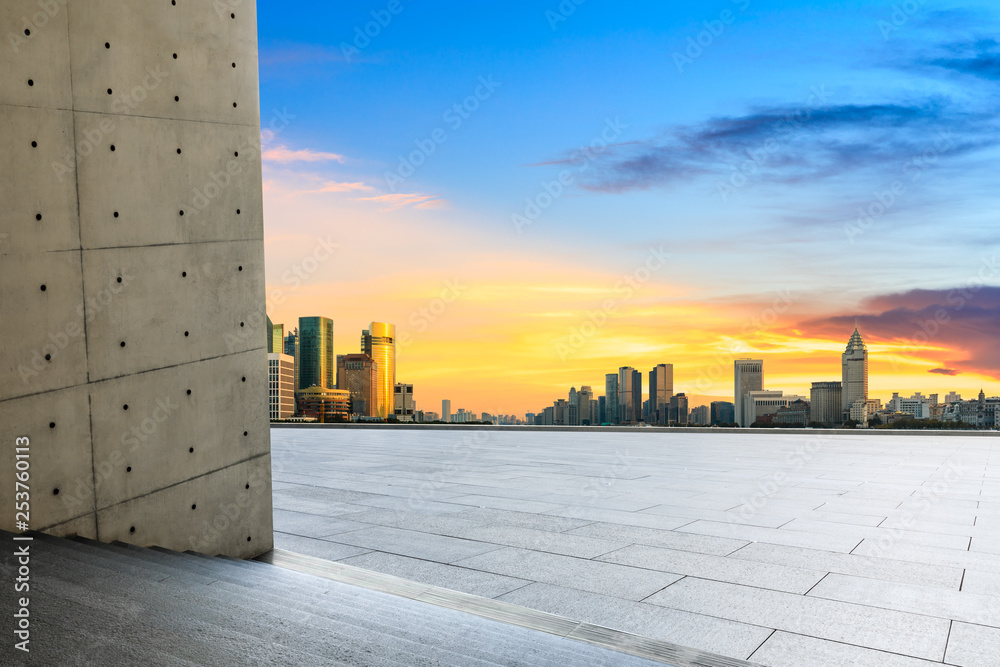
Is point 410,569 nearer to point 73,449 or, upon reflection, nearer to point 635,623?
point 635,623

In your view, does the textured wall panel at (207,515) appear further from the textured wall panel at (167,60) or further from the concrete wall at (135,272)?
Answer: the textured wall panel at (167,60)

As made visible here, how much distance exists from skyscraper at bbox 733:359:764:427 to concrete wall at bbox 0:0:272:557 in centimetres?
4476

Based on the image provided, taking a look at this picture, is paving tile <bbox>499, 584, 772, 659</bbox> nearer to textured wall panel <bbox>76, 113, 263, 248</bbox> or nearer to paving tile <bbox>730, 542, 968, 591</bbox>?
paving tile <bbox>730, 542, 968, 591</bbox>

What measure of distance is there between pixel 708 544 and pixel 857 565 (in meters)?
1.44

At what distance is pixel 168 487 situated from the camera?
20.1ft

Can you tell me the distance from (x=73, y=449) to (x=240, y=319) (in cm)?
185

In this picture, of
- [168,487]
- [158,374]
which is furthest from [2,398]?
[168,487]

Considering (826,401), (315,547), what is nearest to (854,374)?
(826,401)

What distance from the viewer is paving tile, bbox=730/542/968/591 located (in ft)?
20.1

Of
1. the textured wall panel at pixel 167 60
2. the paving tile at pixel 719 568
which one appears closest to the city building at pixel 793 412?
the paving tile at pixel 719 568

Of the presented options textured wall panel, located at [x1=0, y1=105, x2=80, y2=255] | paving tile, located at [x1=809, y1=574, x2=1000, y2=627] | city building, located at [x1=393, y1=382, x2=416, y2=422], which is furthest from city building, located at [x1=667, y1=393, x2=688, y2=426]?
textured wall panel, located at [x1=0, y1=105, x2=80, y2=255]

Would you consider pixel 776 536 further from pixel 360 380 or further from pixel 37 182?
pixel 360 380

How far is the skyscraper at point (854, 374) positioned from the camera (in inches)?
1748

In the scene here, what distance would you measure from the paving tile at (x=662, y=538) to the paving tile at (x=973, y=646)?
2.37 meters
